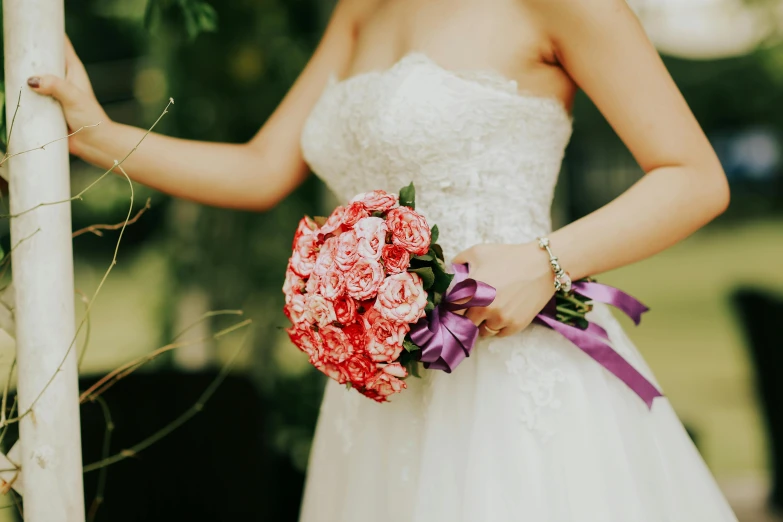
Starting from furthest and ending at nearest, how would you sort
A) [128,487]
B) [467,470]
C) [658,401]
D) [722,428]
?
[722,428] → [128,487] → [658,401] → [467,470]

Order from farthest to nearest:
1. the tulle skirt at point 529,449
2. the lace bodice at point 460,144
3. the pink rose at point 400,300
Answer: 1. the lace bodice at point 460,144
2. the tulle skirt at point 529,449
3. the pink rose at point 400,300

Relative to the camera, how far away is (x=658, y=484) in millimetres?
1319

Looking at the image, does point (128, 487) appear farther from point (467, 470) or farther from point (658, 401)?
point (658, 401)

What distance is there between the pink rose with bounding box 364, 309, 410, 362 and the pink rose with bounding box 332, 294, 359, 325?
0.02 metres

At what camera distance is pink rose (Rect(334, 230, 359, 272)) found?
118cm

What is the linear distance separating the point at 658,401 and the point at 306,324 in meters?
0.67

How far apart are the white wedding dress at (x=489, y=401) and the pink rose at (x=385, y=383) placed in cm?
19

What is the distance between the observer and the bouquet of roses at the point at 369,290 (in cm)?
117

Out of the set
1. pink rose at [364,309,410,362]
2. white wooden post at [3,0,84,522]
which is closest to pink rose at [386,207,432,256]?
pink rose at [364,309,410,362]

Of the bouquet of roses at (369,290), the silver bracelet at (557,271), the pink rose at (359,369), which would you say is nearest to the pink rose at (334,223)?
the bouquet of roses at (369,290)

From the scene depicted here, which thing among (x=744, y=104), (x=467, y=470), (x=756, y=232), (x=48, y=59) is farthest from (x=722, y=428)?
(x=756, y=232)

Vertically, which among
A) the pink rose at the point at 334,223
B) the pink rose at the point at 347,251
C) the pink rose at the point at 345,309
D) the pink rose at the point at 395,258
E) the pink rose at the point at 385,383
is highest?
the pink rose at the point at 334,223

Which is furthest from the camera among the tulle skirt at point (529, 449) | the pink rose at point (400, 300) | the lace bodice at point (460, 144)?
the lace bodice at point (460, 144)

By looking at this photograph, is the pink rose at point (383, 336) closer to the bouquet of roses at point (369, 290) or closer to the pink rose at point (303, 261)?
the bouquet of roses at point (369, 290)
